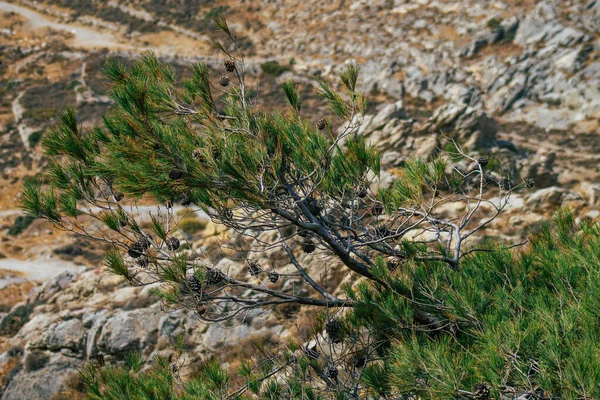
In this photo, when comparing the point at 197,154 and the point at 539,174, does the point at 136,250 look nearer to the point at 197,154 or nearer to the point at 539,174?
the point at 197,154

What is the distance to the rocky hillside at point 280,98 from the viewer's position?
9.67m

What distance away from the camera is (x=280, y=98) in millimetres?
32094

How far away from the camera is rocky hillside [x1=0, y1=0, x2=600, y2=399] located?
9.67 m

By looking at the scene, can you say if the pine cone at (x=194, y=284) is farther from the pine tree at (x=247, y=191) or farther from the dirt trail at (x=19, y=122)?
the dirt trail at (x=19, y=122)

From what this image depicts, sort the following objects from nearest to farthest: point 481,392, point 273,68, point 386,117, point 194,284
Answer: point 481,392 < point 194,284 < point 386,117 < point 273,68

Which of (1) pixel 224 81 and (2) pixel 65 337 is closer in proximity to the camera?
(1) pixel 224 81

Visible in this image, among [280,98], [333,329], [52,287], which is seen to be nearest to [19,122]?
[280,98]

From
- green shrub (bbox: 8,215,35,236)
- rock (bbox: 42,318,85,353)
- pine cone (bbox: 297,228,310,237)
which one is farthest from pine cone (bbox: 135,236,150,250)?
green shrub (bbox: 8,215,35,236)

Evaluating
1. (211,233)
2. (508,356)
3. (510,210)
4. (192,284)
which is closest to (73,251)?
(211,233)

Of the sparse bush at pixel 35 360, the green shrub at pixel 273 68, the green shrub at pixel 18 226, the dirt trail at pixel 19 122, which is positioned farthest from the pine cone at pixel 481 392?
the dirt trail at pixel 19 122

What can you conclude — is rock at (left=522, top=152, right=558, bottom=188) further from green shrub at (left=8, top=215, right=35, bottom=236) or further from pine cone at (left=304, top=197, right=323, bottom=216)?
green shrub at (left=8, top=215, right=35, bottom=236)

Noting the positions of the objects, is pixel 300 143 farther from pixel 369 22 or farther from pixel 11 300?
pixel 369 22

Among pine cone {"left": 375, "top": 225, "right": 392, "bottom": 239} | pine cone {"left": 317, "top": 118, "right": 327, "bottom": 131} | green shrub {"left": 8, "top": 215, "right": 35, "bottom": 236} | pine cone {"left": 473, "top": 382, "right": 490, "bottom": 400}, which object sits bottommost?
green shrub {"left": 8, "top": 215, "right": 35, "bottom": 236}

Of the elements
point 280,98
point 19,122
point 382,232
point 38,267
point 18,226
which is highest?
point 382,232
